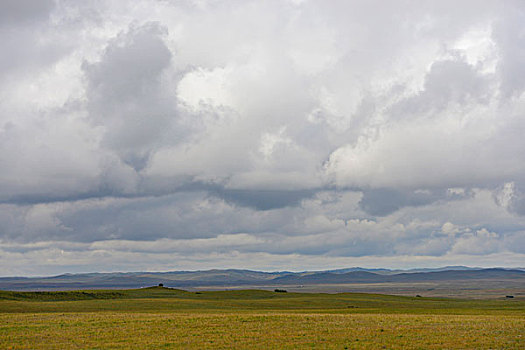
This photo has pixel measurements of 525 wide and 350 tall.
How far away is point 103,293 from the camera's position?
12825cm

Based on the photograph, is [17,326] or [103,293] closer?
[17,326]

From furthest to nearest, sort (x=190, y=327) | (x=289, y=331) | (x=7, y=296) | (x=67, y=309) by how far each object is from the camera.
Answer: (x=7, y=296) < (x=67, y=309) < (x=190, y=327) < (x=289, y=331)

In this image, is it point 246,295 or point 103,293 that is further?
point 246,295

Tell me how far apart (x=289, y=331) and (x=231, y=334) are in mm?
5079

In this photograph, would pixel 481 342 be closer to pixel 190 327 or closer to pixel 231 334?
pixel 231 334

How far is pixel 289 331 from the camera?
5025cm

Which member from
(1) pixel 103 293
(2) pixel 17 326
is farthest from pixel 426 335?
(1) pixel 103 293

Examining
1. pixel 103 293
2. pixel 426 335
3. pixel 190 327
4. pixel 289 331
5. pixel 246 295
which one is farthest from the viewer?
pixel 246 295

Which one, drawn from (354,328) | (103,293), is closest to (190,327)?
(354,328)

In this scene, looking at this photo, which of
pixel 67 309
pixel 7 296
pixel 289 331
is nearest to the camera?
pixel 289 331

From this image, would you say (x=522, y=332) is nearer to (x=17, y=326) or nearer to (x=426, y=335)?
(x=426, y=335)

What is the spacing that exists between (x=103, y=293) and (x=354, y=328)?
8798 centimetres

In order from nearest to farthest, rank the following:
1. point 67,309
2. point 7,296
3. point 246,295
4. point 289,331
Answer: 1. point 289,331
2. point 67,309
3. point 7,296
4. point 246,295

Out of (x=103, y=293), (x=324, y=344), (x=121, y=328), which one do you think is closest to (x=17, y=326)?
(x=121, y=328)
